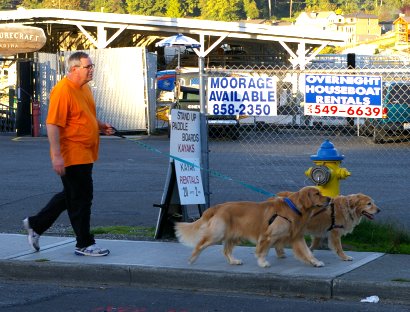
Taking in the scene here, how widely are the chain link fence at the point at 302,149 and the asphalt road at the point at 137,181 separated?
0.03 meters

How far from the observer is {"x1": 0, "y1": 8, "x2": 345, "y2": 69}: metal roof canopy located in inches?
1251

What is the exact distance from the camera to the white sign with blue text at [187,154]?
383 inches

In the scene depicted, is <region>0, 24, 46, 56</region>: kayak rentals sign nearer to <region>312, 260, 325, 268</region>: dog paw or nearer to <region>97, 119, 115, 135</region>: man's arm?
<region>97, 119, 115, 135</region>: man's arm

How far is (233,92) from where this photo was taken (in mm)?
10008

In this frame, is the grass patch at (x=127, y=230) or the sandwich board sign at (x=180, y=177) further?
the grass patch at (x=127, y=230)

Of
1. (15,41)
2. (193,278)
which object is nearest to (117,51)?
(15,41)

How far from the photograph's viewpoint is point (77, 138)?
28.4 feet

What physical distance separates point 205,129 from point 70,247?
2.04 meters

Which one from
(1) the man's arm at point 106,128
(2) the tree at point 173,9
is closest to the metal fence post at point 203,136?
(1) the man's arm at point 106,128

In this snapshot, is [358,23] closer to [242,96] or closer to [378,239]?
[242,96]

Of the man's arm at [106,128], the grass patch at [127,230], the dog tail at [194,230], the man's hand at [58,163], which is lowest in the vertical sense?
the grass patch at [127,230]

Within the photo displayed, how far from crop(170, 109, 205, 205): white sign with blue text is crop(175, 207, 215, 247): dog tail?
3.63 ft

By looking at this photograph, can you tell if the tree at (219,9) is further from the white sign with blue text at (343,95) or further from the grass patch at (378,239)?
the grass patch at (378,239)

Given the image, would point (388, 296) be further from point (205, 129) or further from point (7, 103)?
point (7, 103)
